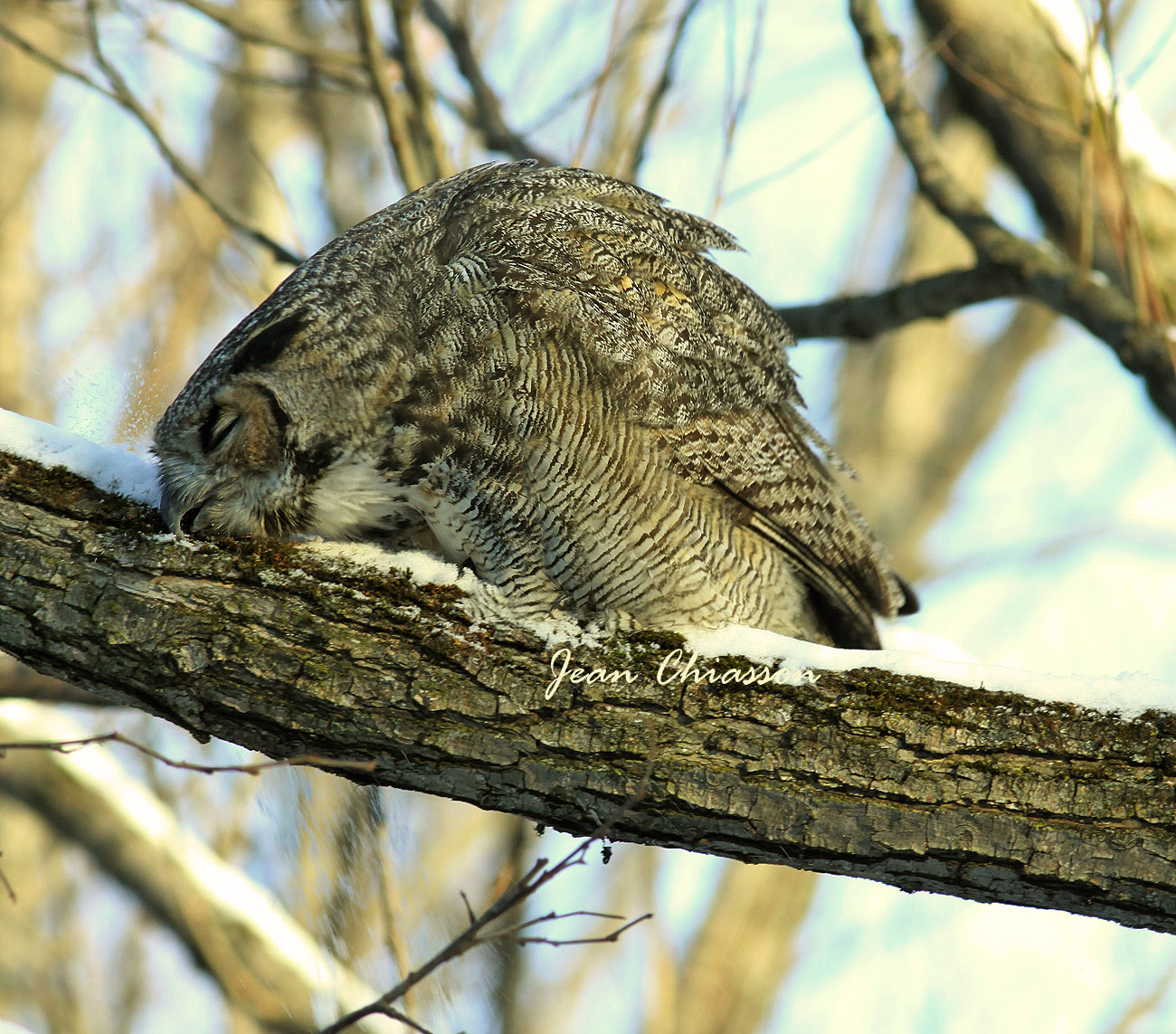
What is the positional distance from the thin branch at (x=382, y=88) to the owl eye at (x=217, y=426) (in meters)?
1.90

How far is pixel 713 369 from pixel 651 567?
2.10 ft

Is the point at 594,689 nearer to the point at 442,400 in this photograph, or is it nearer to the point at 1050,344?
the point at 442,400

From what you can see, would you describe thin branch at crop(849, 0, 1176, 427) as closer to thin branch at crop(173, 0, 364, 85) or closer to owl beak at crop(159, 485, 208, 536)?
thin branch at crop(173, 0, 364, 85)

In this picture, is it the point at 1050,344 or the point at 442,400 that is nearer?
the point at 442,400

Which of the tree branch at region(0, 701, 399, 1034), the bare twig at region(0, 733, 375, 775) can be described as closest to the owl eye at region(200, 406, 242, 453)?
the bare twig at region(0, 733, 375, 775)

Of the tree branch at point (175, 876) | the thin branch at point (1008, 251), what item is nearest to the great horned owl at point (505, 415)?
the thin branch at point (1008, 251)

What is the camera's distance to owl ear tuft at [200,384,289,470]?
2521 mm

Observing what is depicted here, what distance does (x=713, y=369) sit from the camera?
2.98 metres

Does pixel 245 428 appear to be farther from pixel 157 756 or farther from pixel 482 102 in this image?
pixel 482 102

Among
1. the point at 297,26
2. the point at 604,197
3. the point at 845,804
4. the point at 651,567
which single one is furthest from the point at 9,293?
the point at 845,804

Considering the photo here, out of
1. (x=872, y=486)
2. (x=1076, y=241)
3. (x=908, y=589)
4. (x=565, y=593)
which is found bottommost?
(x=565, y=593)

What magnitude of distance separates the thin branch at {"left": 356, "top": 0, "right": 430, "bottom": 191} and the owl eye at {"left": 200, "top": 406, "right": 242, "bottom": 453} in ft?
6.22

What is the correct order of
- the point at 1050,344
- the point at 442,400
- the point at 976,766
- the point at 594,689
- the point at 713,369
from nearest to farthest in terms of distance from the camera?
the point at 976,766, the point at 594,689, the point at 442,400, the point at 713,369, the point at 1050,344

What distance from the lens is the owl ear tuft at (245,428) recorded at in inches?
99.3
